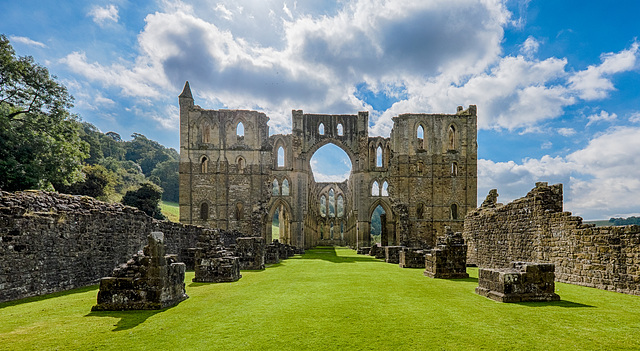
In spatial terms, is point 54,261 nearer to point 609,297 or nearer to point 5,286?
point 5,286

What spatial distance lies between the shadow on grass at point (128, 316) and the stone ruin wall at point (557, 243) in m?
10.1

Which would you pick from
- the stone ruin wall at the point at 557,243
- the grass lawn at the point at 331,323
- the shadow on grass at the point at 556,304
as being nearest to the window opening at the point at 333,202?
the stone ruin wall at the point at 557,243

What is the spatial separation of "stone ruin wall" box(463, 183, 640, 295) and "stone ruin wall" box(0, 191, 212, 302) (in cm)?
1318

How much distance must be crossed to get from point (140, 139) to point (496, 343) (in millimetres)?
97321

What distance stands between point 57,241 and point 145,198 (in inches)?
1212

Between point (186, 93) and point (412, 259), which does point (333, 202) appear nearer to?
point (186, 93)

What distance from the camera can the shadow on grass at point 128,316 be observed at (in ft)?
17.2

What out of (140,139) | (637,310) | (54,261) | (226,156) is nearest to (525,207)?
(637,310)

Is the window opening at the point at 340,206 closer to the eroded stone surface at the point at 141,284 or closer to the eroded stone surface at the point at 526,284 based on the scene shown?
the eroded stone surface at the point at 526,284

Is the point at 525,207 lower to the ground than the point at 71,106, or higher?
lower

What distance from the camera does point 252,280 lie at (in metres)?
10.6

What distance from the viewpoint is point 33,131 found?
2016cm

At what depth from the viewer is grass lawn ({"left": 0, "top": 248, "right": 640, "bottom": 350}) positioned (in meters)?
4.43

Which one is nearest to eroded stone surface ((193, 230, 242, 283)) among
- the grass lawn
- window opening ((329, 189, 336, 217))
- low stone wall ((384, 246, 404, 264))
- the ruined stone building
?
the grass lawn
